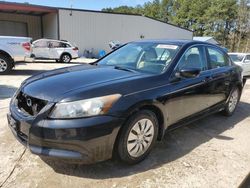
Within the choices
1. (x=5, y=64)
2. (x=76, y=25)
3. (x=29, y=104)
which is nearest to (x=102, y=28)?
(x=76, y=25)

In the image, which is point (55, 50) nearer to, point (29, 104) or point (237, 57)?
point (237, 57)

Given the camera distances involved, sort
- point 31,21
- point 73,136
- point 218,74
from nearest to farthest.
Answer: point 73,136 < point 218,74 < point 31,21

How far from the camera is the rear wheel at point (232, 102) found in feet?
17.0

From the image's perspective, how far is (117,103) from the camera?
9.00ft

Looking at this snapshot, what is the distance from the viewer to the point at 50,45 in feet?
53.6

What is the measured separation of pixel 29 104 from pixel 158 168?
1707 millimetres

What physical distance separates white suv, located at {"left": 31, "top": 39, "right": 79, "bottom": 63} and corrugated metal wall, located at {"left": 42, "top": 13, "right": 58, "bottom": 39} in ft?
20.8

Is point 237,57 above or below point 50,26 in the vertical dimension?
below

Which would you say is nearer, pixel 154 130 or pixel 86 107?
pixel 86 107

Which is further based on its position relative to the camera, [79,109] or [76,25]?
[76,25]

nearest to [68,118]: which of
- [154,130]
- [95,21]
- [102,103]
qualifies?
[102,103]

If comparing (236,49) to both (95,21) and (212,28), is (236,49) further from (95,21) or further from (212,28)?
(95,21)

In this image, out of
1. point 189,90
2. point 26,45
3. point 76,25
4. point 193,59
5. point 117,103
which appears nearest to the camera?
point 117,103

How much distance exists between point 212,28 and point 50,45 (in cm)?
4350
